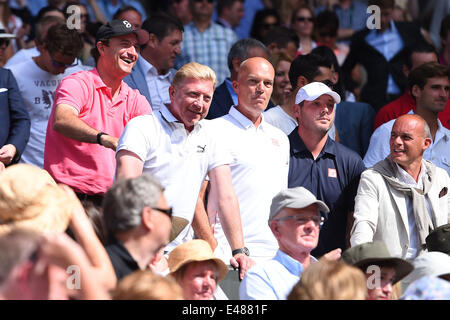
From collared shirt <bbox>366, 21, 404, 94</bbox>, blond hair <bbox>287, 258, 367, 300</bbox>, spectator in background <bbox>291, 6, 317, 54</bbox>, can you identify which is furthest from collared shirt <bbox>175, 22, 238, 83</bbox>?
blond hair <bbox>287, 258, 367, 300</bbox>

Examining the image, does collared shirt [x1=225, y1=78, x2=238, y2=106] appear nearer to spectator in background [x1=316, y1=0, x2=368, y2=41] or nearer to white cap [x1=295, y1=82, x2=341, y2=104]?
white cap [x1=295, y1=82, x2=341, y2=104]

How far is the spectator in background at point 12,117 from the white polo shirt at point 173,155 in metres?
1.34

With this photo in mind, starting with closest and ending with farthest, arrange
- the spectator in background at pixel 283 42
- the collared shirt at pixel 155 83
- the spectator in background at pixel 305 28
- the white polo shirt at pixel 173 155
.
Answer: the white polo shirt at pixel 173 155, the collared shirt at pixel 155 83, the spectator in background at pixel 283 42, the spectator in background at pixel 305 28

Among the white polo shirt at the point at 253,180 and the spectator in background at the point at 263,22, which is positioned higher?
the spectator in background at the point at 263,22

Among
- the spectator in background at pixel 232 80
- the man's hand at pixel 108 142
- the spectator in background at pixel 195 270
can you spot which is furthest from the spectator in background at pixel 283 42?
the spectator in background at pixel 195 270

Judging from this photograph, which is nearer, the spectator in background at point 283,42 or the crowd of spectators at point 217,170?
the crowd of spectators at point 217,170

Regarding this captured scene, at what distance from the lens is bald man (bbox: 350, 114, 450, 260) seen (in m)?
6.77

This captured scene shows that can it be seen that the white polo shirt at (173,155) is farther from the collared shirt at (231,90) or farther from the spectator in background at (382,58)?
the spectator in background at (382,58)

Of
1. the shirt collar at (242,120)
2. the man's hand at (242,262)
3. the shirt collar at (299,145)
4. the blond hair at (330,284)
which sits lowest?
the man's hand at (242,262)

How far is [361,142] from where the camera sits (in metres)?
8.60

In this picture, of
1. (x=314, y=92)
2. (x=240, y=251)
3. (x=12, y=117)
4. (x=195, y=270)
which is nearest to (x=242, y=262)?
(x=240, y=251)

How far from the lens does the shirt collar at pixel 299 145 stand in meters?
7.10

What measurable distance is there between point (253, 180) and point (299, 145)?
60 centimetres

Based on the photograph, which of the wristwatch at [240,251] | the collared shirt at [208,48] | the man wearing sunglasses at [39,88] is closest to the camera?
the wristwatch at [240,251]
